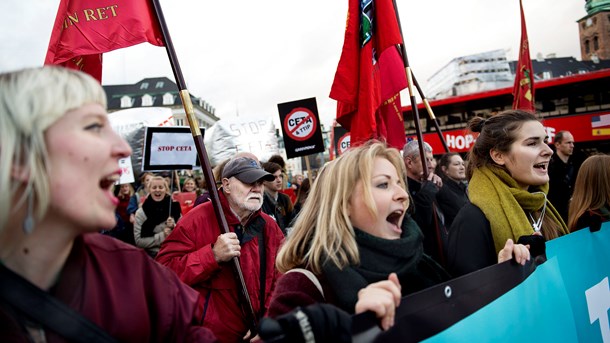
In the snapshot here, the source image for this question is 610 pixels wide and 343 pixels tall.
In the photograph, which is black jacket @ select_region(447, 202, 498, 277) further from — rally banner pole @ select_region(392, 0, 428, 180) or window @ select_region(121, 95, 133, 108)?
window @ select_region(121, 95, 133, 108)

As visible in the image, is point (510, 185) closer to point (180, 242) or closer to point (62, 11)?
point (180, 242)

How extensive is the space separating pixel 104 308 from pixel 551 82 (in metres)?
18.3

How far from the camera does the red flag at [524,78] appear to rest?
246 inches

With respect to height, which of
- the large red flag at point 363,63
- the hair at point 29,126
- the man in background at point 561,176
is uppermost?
the large red flag at point 363,63

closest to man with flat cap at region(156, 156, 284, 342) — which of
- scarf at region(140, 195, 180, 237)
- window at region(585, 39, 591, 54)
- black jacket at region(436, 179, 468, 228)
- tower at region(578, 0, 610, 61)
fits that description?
black jacket at region(436, 179, 468, 228)

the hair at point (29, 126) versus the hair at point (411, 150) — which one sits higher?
the hair at point (29, 126)

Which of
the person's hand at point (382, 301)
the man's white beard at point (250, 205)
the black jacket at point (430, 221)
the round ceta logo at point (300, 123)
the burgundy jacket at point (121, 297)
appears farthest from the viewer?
the round ceta logo at point (300, 123)

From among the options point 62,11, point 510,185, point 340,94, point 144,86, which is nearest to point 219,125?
point 340,94

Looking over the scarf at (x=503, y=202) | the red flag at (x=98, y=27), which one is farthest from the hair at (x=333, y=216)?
the red flag at (x=98, y=27)

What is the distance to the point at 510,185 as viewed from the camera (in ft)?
8.29

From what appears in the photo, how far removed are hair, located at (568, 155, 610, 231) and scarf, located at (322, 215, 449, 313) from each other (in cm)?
192

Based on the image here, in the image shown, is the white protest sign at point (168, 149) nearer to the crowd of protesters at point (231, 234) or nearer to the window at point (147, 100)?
the crowd of protesters at point (231, 234)

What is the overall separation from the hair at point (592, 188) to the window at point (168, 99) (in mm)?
85711

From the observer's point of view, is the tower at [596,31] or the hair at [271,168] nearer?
the hair at [271,168]
